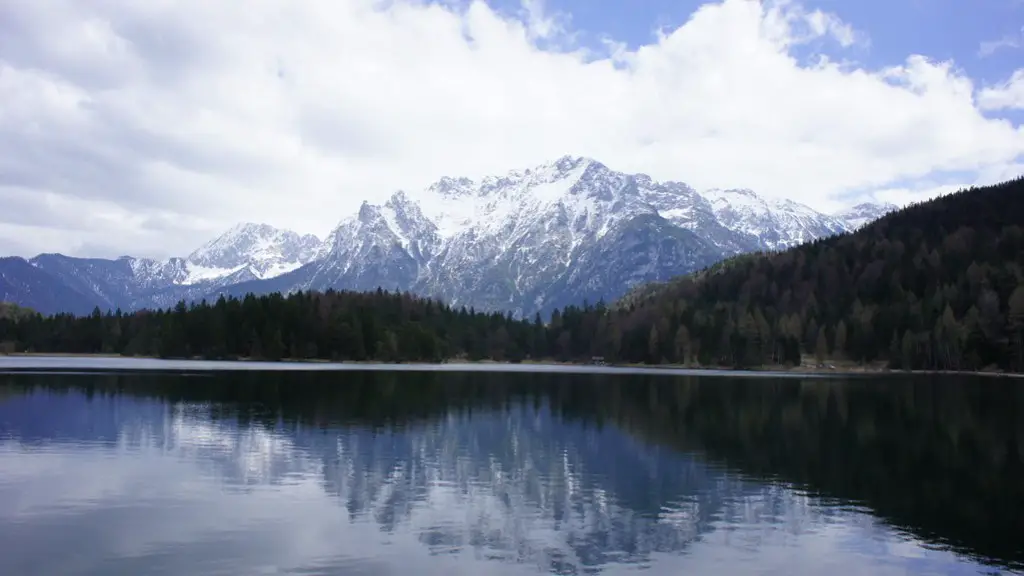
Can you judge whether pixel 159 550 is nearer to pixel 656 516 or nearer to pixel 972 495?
pixel 656 516

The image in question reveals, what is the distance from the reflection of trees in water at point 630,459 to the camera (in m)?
36.8

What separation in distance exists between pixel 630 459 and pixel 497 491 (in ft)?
47.9

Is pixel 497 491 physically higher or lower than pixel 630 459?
lower

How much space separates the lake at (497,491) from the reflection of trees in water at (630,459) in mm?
224

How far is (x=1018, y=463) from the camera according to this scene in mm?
54125

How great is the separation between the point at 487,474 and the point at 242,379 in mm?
95527

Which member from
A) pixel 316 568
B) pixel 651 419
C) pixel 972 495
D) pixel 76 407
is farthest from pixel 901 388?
pixel 316 568

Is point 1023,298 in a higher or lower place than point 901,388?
higher

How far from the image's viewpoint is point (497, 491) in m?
43.9

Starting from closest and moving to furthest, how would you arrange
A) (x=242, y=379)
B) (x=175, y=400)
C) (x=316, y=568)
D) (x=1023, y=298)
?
(x=316, y=568)
(x=175, y=400)
(x=242, y=379)
(x=1023, y=298)

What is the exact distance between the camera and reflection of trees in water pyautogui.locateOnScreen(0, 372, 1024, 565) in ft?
121

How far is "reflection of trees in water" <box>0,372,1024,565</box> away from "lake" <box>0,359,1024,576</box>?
224 mm

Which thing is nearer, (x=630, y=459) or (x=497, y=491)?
(x=497, y=491)

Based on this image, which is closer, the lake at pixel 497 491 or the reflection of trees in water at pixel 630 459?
the lake at pixel 497 491
